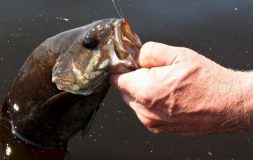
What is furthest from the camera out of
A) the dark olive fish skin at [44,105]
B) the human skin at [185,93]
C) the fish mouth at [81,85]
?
the dark olive fish skin at [44,105]

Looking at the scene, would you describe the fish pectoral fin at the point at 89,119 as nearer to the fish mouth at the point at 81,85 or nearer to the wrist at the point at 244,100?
the fish mouth at the point at 81,85

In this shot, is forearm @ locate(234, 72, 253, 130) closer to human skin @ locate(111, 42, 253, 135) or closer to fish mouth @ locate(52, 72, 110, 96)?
human skin @ locate(111, 42, 253, 135)

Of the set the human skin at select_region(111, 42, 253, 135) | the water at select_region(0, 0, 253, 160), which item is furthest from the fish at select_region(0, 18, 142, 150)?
the water at select_region(0, 0, 253, 160)

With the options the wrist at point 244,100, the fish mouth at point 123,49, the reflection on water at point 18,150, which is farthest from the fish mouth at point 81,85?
the reflection on water at point 18,150

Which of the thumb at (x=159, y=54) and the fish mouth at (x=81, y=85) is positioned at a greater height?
the thumb at (x=159, y=54)

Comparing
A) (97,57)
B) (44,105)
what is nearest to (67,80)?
(97,57)

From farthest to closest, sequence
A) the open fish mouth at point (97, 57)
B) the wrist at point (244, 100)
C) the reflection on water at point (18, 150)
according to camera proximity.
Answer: the reflection on water at point (18, 150) < the open fish mouth at point (97, 57) < the wrist at point (244, 100)

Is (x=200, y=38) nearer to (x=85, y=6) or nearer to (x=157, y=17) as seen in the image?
(x=157, y=17)

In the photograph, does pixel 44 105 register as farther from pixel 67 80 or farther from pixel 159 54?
pixel 159 54
